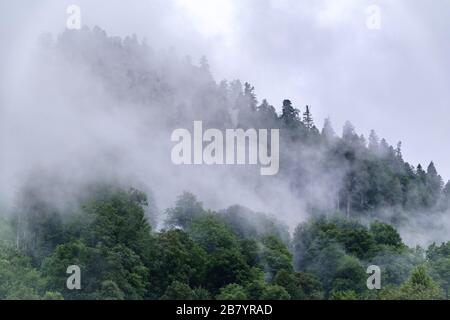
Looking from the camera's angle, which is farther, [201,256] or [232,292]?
[201,256]

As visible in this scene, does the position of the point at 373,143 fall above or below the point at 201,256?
above

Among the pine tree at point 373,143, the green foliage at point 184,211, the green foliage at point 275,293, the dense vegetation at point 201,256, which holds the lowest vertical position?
the green foliage at point 275,293

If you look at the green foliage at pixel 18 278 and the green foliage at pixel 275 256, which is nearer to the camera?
the green foliage at pixel 18 278

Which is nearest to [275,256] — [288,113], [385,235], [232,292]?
[232,292]

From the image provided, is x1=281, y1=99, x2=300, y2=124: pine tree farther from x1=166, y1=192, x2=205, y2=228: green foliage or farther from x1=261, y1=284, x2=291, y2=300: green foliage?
x1=261, y1=284, x2=291, y2=300: green foliage

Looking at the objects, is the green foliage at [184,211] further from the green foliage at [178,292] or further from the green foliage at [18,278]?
the green foliage at [18,278]

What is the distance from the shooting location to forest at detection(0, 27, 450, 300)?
221 ft

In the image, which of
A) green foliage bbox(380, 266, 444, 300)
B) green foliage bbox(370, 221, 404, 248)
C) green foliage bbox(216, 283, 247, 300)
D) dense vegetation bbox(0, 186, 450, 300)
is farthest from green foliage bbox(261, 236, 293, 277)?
green foliage bbox(380, 266, 444, 300)

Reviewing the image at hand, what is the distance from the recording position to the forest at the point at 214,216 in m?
67.4

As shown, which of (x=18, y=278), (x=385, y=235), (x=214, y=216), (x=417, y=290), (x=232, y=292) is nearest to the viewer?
(x=417, y=290)

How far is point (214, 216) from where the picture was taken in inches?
3204

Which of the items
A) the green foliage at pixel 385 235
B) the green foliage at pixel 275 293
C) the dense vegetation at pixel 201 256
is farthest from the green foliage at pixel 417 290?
the green foliage at pixel 385 235

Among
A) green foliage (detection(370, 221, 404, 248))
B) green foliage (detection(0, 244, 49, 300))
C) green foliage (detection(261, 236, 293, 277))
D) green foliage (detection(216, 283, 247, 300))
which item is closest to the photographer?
green foliage (detection(0, 244, 49, 300))

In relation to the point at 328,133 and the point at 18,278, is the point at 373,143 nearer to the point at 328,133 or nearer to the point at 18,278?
the point at 328,133
